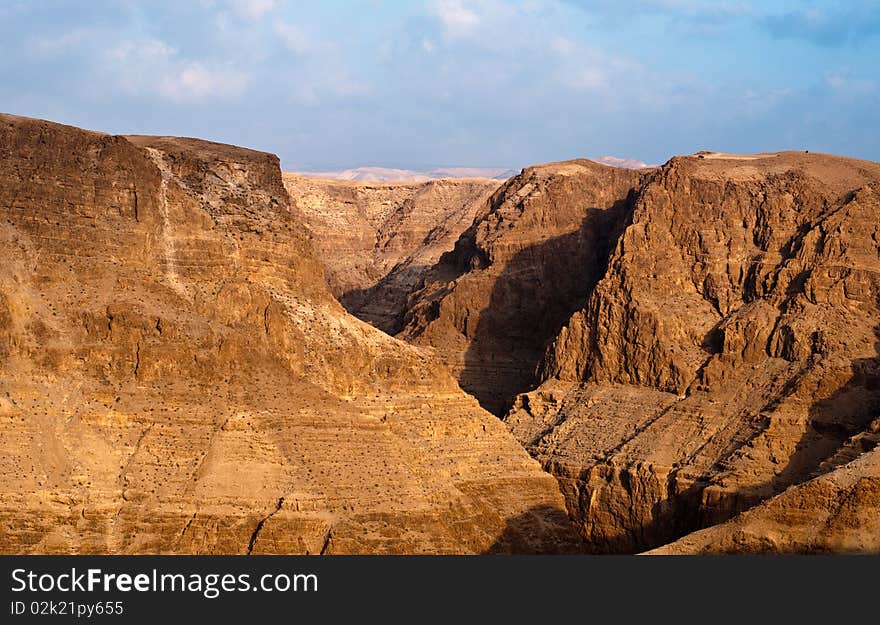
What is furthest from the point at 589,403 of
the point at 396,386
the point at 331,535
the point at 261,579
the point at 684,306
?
the point at 261,579

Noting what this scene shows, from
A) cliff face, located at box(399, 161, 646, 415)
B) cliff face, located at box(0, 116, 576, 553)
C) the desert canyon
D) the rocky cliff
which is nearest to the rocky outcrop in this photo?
the desert canyon

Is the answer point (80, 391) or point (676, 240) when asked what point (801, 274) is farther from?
point (80, 391)

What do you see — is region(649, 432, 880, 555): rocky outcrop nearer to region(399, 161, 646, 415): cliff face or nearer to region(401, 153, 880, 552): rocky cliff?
region(401, 153, 880, 552): rocky cliff

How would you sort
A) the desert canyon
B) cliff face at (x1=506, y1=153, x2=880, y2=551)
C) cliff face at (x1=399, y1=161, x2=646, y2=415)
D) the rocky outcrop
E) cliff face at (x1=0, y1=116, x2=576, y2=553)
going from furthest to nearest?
cliff face at (x1=399, y1=161, x2=646, y2=415) < cliff face at (x1=506, y1=153, x2=880, y2=551) < the desert canyon < cliff face at (x1=0, y1=116, x2=576, y2=553) < the rocky outcrop

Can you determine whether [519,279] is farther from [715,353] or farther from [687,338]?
[715,353]

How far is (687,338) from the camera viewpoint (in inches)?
5679

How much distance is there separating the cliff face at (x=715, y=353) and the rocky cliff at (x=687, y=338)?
0.44ft

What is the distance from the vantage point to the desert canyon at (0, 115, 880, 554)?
3937 inches

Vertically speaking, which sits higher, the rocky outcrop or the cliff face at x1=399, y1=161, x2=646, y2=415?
the cliff face at x1=399, y1=161, x2=646, y2=415

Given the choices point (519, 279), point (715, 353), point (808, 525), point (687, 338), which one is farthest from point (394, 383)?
point (519, 279)

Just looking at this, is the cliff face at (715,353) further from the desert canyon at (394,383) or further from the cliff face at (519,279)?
the cliff face at (519,279)

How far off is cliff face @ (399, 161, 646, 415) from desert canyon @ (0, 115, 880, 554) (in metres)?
3.18

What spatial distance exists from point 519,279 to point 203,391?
64145mm

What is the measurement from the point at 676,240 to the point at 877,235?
13.4 m
